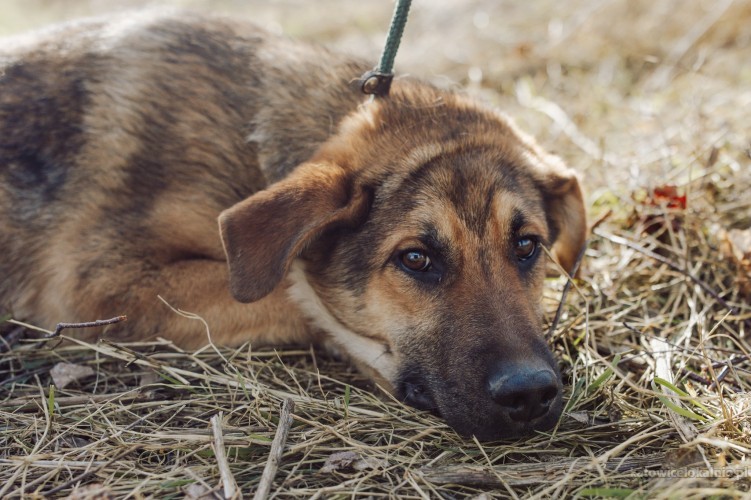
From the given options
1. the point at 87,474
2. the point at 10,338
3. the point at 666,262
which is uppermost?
the point at 666,262

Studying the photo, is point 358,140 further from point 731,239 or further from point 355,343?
point 731,239

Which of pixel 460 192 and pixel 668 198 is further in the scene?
pixel 668 198

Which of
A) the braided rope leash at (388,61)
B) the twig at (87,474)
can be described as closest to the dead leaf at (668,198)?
the braided rope leash at (388,61)

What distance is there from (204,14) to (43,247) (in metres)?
1.91

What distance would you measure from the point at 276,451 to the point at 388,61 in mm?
2216

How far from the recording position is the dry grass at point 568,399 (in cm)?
274

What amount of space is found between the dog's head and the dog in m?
0.01

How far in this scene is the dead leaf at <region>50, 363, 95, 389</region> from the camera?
360cm

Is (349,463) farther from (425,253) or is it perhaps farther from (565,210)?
(565,210)

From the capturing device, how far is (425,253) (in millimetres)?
3295

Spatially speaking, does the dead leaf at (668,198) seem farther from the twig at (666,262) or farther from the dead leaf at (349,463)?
the dead leaf at (349,463)

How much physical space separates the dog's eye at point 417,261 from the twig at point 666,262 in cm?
171

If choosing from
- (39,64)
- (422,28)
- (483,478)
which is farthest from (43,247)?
(422,28)

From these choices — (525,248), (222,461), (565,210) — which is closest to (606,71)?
(565,210)
